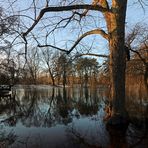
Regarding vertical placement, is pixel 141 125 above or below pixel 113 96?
below

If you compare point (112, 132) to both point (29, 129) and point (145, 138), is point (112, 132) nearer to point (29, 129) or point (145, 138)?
point (145, 138)

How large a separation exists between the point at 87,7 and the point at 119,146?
5532mm

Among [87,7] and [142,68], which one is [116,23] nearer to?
[87,7]

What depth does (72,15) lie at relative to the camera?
12469 millimetres

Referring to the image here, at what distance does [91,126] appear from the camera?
36.3 ft

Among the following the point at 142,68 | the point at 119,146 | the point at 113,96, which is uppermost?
the point at 142,68

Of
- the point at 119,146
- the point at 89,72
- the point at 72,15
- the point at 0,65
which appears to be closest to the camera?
the point at 119,146

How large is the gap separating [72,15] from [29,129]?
5312 millimetres

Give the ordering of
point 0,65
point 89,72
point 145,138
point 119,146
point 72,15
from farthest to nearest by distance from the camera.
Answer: point 89,72 < point 0,65 < point 72,15 < point 145,138 < point 119,146

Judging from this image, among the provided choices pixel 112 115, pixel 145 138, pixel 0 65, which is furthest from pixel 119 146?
pixel 0 65

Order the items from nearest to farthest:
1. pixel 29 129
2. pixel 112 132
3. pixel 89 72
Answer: pixel 112 132, pixel 29 129, pixel 89 72

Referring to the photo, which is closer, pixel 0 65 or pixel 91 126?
pixel 91 126

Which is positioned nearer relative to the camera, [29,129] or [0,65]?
[29,129]

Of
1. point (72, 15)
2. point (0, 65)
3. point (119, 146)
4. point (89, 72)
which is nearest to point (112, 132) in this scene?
point (119, 146)
